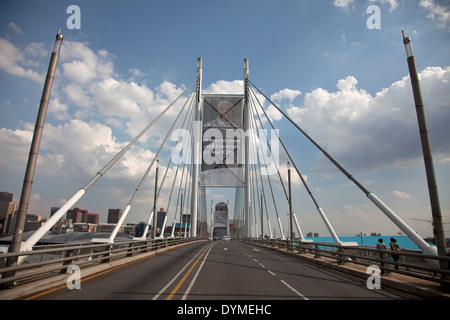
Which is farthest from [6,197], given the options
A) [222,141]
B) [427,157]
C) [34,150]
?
[427,157]

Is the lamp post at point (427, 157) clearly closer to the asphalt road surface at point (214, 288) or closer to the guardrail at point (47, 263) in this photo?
the asphalt road surface at point (214, 288)

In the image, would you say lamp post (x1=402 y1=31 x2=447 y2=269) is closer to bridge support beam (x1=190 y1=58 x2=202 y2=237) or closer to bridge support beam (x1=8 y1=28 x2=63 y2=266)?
bridge support beam (x1=8 y1=28 x2=63 y2=266)

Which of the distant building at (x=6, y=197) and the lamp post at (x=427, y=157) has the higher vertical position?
the distant building at (x=6, y=197)

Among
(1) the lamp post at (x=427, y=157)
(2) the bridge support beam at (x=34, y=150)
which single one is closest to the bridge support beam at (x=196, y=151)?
(2) the bridge support beam at (x=34, y=150)

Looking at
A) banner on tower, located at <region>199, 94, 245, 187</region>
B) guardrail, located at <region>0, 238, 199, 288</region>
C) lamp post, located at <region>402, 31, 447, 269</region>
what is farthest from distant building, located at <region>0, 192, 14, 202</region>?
lamp post, located at <region>402, 31, 447, 269</region>

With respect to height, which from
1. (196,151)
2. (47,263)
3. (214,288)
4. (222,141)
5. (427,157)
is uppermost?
(222,141)

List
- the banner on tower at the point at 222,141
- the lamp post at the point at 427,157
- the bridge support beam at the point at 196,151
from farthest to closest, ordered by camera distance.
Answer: the banner on tower at the point at 222,141 < the bridge support beam at the point at 196,151 < the lamp post at the point at 427,157

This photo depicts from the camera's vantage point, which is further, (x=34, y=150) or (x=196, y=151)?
(x=196, y=151)

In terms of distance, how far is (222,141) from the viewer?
172ft

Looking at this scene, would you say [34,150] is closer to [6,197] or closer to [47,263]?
[47,263]

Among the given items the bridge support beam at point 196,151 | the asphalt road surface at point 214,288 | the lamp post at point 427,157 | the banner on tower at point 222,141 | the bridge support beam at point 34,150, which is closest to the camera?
the asphalt road surface at point 214,288

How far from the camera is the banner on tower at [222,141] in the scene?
A: 2044 inches

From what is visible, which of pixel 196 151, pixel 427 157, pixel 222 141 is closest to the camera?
Answer: pixel 427 157

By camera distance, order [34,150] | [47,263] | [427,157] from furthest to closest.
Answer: [427,157]
[34,150]
[47,263]
